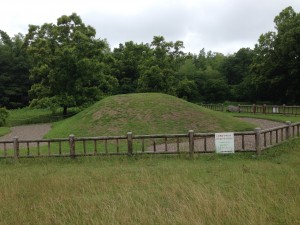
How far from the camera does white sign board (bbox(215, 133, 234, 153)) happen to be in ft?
43.4

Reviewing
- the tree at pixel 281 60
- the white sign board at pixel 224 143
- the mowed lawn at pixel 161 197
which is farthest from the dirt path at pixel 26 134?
the tree at pixel 281 60

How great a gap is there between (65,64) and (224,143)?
2402 cm

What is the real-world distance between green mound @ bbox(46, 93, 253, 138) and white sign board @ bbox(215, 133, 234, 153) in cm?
631

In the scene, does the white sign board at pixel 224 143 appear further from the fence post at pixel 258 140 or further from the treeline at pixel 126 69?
the treeline at pixel 126 69

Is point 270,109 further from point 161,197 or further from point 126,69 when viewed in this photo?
point 161,197

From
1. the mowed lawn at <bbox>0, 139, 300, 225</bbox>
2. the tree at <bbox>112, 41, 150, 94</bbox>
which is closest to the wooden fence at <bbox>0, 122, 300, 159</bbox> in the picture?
the mowed lawn at <bbox>0, 139, 300, 225</bbox>

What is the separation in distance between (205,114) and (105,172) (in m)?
13.1

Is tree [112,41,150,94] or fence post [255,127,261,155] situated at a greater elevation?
tree [112,41,150,94]

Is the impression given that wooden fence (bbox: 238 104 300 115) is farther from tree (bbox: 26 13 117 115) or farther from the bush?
the bush

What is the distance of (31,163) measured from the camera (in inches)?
541

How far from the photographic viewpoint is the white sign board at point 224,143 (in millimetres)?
13242

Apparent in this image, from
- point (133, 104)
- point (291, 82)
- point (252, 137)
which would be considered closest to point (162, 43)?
point (291, 82)

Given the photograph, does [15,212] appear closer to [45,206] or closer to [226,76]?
[45,206]

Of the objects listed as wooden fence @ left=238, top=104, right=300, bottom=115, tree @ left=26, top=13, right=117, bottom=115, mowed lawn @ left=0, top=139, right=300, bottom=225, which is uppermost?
tree @ left=26, top=13, right=117, bottom=115
